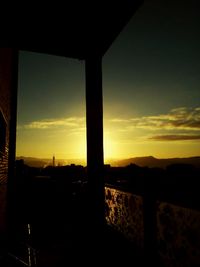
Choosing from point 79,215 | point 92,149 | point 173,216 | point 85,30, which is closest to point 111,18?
point 85,30

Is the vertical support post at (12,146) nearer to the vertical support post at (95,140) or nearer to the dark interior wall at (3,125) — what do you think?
the dark interior wall at (3,125)

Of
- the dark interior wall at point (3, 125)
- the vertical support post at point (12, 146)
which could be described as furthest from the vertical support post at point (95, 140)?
the vertical support post at point (12, 146)

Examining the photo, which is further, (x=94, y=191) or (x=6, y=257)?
(x=94, y=191)

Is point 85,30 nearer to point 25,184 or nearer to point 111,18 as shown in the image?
point 111,18

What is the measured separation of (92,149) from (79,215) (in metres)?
2.57

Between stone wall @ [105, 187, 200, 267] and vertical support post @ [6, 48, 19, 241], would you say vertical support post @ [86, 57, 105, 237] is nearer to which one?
stone wall @ [105, 187, 200, 267]

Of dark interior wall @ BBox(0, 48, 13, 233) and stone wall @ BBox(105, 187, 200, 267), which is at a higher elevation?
dark interior wall @ BBox(0, 48, 13, 233)

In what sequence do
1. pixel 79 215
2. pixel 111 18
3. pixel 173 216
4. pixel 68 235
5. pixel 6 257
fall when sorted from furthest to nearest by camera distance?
1. pixel 79 215
2. pixel 68 235
3. pixel 111 18
4. pixel 173 216
5. pixel 6 257

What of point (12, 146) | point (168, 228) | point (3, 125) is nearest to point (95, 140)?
point (3, 125)

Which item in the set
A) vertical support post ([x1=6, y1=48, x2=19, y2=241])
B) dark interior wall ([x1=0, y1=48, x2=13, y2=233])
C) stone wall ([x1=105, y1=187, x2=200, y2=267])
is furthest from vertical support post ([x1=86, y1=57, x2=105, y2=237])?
vertical support post ([x1=6, y1=48, x2=19, y2=241])

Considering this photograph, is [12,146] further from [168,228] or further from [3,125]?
[168,228]

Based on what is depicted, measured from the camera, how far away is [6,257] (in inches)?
89.4

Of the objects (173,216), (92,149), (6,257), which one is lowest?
(6,257)

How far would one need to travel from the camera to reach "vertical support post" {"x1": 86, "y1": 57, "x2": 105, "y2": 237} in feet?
12.8
